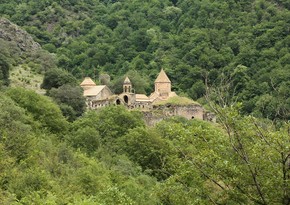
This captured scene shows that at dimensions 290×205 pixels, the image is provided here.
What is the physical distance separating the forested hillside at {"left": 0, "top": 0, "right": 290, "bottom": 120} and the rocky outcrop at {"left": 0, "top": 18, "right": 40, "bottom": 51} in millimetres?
27645

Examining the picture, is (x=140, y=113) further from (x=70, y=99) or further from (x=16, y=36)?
(x=16, y=36)

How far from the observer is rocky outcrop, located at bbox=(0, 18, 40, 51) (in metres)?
69.6

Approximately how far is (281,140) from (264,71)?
3237 inches

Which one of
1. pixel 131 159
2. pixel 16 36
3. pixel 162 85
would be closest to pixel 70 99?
pixel 131 159

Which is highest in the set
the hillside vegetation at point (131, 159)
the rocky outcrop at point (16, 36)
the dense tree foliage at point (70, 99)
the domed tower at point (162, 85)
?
the rocky outcrop at point (16, 36)

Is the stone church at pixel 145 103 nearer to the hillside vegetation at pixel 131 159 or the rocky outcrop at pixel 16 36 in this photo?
the hillside vegetation at pixel 131 159

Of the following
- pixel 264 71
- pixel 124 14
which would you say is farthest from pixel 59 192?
pixel 124 14

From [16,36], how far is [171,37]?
160 feet

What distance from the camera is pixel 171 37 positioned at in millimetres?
114875

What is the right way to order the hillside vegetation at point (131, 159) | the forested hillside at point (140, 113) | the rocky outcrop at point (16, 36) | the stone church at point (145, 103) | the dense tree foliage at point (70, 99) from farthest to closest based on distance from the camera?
the rocky outcrop at point (16, 36)
the stone church at point (145, 103)
the dense tree foliage at point (70, 99)
the forested hillside at point (140, 113)
the hillside vegetation at point (131, 159)

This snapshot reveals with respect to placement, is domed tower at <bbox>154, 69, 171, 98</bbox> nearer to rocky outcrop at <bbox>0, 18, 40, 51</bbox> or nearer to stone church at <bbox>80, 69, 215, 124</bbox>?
stone church at <bbox>80, 69, 215, 124</bbox>

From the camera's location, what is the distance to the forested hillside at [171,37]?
326ft

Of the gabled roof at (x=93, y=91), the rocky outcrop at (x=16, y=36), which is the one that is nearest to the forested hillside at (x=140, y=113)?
the rocky outcrop at (x=16, y=36)

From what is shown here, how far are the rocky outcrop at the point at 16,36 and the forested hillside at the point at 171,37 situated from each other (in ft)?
A: 90.7
